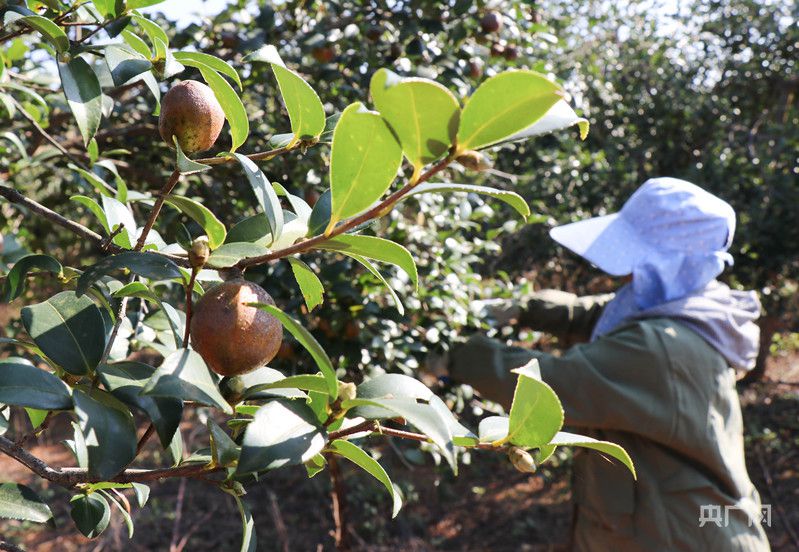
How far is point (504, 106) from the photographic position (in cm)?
46

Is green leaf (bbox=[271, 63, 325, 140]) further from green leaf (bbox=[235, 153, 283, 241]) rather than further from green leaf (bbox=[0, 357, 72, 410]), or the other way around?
green leaf (bbox=[0, 357, 72, 410])

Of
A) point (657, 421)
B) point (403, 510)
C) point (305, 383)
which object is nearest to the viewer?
point (305, 383)

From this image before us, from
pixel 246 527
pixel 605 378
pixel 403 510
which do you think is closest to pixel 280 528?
pixel 403 510

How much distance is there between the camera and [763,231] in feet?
12.9

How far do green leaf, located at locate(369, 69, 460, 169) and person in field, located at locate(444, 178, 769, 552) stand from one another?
142cm

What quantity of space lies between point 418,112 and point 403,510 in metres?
3.58

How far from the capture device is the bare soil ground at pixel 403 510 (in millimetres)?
3602

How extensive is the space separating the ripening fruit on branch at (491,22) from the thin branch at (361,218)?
5.49 feet

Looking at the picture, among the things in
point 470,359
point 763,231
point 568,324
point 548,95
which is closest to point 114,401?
point 548,95

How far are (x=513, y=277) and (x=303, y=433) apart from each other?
332 cm

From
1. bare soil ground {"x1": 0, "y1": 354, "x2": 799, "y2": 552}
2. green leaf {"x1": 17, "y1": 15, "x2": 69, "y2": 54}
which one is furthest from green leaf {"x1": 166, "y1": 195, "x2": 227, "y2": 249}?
bare soil ground {"x1": 0, "y1": 354, "x2": 799, "y2": 552}

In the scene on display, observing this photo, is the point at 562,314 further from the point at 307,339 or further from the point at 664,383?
the point at 307,339

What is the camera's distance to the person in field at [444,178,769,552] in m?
1.92

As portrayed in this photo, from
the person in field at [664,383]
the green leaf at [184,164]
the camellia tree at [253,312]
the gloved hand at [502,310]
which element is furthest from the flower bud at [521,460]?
the gloved hand at [502,310]
